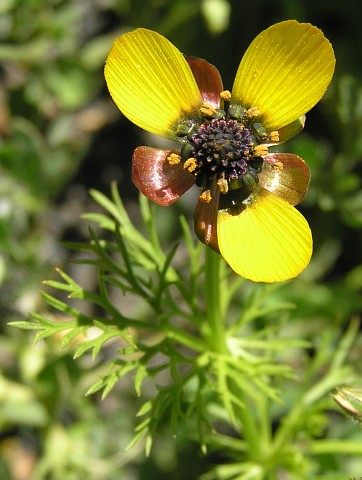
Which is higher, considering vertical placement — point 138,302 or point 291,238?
point 291,238

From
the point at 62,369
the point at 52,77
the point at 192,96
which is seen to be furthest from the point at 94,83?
the point at 192,96

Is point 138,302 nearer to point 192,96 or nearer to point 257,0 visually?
point 257,0

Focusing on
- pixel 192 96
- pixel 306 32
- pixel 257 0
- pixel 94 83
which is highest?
pixel 306 32

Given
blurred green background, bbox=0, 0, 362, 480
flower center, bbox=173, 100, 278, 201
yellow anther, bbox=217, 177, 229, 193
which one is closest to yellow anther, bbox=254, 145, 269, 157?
flower center, bbox=173, 100, 278, 201

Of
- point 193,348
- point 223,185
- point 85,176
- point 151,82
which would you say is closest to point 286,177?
point 223,185

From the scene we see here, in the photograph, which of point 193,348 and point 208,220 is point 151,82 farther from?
point 193,348

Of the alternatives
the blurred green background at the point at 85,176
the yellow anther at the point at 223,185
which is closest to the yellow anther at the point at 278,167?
the yellow anther at the point at 223,185
